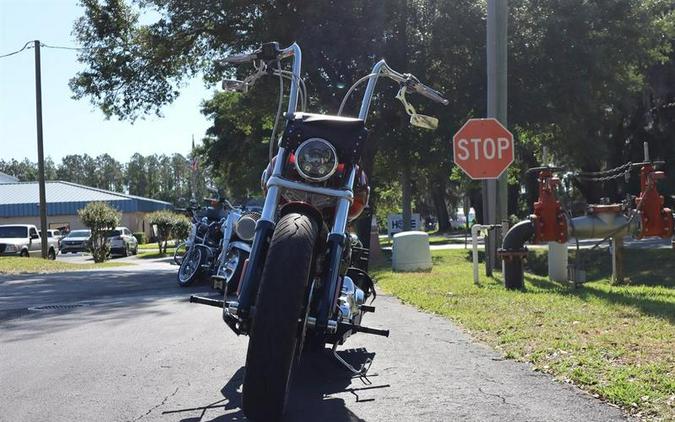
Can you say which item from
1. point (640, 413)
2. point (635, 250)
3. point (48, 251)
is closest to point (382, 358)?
point (640, 413)

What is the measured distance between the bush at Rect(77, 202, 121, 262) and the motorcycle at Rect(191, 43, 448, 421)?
83.0ft

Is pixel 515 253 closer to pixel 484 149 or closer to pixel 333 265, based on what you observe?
pixel 484 149

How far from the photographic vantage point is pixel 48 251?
30.2 metres

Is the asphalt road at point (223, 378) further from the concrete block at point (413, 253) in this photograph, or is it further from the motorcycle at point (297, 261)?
the concrete block at point (413, 253)

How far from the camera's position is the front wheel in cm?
1244

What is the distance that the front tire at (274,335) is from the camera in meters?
3.73

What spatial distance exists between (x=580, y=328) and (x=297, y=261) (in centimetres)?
412

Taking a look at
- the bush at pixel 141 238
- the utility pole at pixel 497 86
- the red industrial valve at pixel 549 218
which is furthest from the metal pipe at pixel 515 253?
the bush at pixel 141 238

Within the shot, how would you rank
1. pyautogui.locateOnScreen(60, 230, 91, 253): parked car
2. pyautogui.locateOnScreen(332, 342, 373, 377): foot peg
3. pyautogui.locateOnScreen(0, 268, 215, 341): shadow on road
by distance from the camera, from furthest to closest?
1. pyautogui.locateOnScreen(60, 230, 91, 253): parked car
2. pyautogui.locateOnScreen(0, 268, 215, 341): shadow on road
3. pyautogui.locateOnScreen(332, 342, 373, 377): foot peg

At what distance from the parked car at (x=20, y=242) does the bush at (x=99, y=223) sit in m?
2.38

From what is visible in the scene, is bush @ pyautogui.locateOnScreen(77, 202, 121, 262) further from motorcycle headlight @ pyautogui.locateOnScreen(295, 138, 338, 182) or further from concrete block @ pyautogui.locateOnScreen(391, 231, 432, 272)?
motorcycle headlight @ pyautogui.locateOnScreen(295, 138, 338, 182)

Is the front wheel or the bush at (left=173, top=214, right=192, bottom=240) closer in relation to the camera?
Result: the front wheel

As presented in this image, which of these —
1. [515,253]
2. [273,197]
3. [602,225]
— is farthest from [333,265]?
[602,225]

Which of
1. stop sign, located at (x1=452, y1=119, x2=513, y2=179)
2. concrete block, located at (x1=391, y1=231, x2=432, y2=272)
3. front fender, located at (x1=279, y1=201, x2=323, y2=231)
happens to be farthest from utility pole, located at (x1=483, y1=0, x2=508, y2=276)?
front fender, located at (x1=279, y1=201, x2=323, y2=231)
